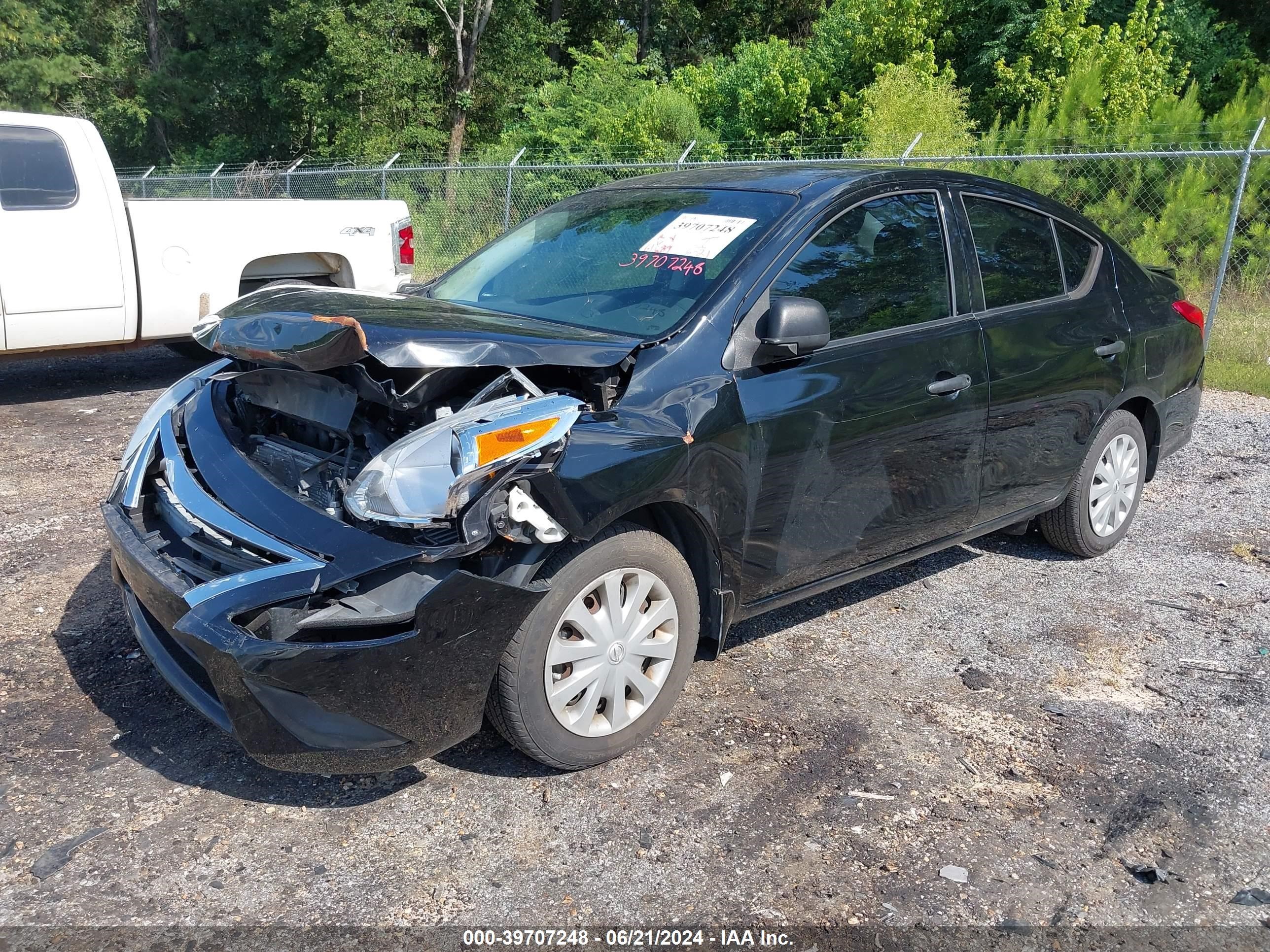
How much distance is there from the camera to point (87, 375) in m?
8.98

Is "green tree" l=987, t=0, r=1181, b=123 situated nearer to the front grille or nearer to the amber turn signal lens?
the amber turn signal lens

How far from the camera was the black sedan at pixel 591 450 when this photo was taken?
276 cm

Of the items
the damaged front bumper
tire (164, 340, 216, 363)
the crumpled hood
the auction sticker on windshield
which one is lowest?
tire (164, 340, 216, 363)

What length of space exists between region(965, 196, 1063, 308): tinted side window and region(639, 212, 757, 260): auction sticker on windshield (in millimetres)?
1107

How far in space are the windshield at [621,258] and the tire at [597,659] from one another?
77 cm

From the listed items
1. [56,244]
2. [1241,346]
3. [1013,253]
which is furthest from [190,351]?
[1241,346]

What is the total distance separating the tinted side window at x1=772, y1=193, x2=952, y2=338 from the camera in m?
3.68

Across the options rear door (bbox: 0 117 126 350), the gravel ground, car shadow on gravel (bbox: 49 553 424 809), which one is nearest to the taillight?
the gravel ground

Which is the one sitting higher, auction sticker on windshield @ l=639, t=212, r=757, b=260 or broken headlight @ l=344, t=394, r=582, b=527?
auction sticker on windshield @ l=639, t=212, r=757, b=260

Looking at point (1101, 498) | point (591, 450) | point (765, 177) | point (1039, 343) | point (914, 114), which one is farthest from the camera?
point (914, 114)

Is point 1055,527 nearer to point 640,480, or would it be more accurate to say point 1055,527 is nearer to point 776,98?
point 640,480

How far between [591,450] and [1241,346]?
8776mm

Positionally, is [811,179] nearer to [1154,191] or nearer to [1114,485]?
[1114,485]

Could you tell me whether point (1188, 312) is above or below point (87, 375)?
above
